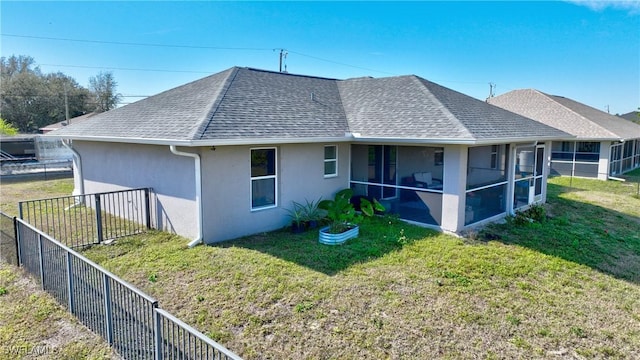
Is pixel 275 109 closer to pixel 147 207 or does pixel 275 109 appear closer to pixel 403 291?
pixel 147 207

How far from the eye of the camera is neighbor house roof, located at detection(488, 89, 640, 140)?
2100cm

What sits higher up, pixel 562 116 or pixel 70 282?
pixel 562 116

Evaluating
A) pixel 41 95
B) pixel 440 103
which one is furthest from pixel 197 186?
pixel 41 95

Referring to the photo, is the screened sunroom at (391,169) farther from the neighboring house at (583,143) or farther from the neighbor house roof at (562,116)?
the neighbor house roof at (562,116)

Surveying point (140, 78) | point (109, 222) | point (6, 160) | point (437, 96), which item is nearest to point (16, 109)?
point (140, 78)

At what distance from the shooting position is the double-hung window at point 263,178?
9484 millimetres

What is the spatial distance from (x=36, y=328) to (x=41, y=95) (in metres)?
50.3

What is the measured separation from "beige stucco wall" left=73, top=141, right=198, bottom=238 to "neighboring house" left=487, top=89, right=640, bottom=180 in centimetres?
1854

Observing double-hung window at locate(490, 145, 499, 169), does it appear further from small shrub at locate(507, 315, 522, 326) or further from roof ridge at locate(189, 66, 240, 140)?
roof ridge at locate(189, 66, 240, 140)

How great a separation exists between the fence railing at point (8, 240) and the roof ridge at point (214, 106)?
3.73 meters

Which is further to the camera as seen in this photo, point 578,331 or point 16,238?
point 16,238

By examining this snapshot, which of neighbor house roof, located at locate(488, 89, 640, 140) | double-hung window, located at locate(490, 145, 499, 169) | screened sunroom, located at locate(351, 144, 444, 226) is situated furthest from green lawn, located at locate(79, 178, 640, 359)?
neighbor house roof, located at locate(488, 89, 640, 140)

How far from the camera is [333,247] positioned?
8.37 metres

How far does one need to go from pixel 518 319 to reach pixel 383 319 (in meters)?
1.95
